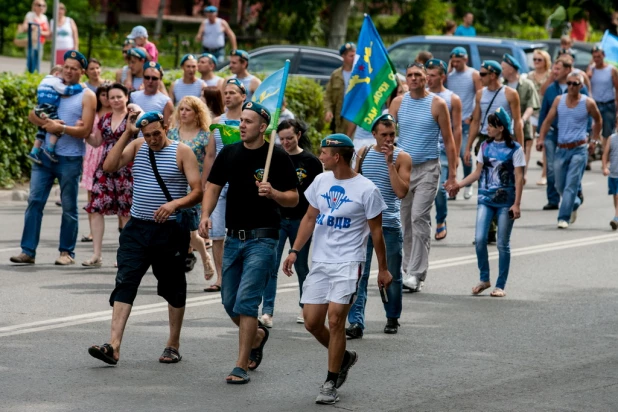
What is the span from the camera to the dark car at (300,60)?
23.9 meters

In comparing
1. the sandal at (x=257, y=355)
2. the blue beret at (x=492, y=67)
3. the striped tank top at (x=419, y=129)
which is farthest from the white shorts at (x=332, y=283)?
the blue beret at (x=492, y=67)

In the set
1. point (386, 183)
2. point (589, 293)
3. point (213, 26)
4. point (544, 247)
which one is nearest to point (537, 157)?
point (213, 26)

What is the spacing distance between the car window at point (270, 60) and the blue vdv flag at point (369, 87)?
11.4 m

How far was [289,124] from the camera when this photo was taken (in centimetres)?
1005

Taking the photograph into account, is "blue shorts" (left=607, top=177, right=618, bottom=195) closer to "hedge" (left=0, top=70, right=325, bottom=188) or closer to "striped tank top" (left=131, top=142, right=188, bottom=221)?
"hedge" (left=0, top=70, right=325, bottom=188)

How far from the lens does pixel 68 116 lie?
1255 centimetres

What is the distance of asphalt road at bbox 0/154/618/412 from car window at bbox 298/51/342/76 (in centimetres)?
1107

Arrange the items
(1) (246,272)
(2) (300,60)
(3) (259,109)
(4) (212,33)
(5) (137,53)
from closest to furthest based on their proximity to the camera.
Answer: (1) (246,272) < (3) (259,109) < (5) (137,53) < (2) (300,60) < (4) (212,33)

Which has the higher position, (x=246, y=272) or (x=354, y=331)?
(x=246, y=272)

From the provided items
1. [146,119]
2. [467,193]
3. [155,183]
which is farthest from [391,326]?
[467,193]

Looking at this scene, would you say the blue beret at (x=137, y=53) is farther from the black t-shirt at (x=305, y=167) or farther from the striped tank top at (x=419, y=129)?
the black t-shirt at (x=305, y=167)

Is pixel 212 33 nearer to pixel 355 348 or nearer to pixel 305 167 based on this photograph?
pixel 305 167

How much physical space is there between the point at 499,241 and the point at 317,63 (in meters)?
13.0

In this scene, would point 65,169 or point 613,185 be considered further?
point 613,185
